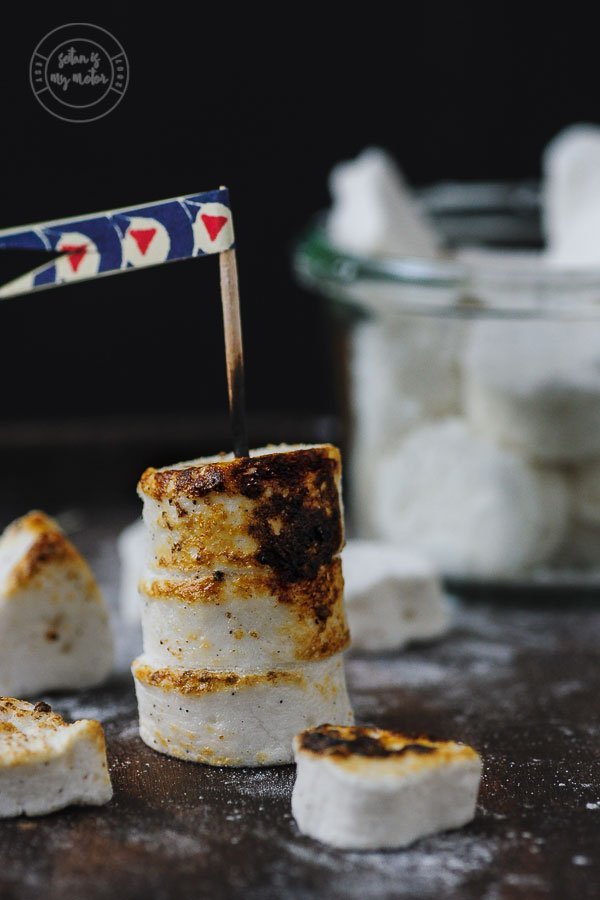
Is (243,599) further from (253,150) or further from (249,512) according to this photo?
(253,150)

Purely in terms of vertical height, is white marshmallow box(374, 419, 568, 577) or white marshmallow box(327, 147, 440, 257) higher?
white marshmallow box(327, 147, 440, 257)

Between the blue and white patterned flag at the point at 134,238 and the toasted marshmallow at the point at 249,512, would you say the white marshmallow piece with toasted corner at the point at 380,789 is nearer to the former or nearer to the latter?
the toasted marshmallow at the point at 249,512

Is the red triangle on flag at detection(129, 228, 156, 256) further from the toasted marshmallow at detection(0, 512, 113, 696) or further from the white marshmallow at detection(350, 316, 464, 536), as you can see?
the white marshmallow at detection(350, 316, 464, 536)

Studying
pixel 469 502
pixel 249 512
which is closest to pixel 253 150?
pixel 469 502

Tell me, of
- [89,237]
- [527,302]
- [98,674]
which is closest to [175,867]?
[98,674]

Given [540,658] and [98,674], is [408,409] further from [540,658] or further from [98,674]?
[98,674]

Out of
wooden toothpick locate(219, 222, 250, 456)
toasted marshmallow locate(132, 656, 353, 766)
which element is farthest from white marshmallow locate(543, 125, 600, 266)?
toasted marshmallow locate(132, 656, 353, 766)

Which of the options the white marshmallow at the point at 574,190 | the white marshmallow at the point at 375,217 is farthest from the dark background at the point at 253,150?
the white marshmallow at the point at 574,190
